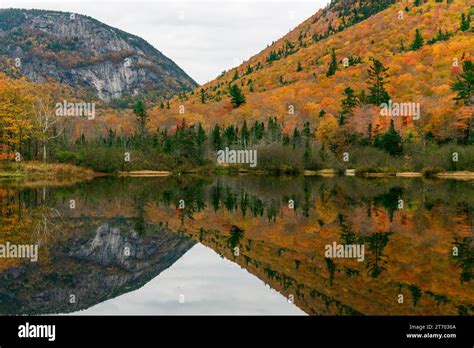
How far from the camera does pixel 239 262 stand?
42.5 ft

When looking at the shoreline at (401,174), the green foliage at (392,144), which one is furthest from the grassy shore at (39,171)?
the green foliage at (392,144)

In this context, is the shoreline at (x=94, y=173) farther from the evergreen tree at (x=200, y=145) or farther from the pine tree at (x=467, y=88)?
the pine tree at (x=467, y=88)

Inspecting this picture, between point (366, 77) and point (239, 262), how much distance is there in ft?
394

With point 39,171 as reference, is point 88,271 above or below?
below

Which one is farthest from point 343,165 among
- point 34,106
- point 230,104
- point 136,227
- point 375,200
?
point 230,104

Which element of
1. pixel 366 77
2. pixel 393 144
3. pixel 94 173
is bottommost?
pixel 94 173

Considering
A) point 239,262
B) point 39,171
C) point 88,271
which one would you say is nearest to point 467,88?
point 39,171

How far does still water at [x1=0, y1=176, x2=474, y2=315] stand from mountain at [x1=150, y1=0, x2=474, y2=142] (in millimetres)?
56948

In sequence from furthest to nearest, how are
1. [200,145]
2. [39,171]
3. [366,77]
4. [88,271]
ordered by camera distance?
1. [366,77]
2. [200,145]
3. [39,171]
4. [88,271]

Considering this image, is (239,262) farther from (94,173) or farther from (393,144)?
(393,144)

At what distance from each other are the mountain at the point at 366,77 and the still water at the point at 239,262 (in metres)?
56.9

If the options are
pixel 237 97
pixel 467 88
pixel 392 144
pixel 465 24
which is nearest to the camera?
pixel 392 144

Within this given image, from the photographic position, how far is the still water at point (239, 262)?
9.16 meters

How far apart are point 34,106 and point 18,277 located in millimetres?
49144
